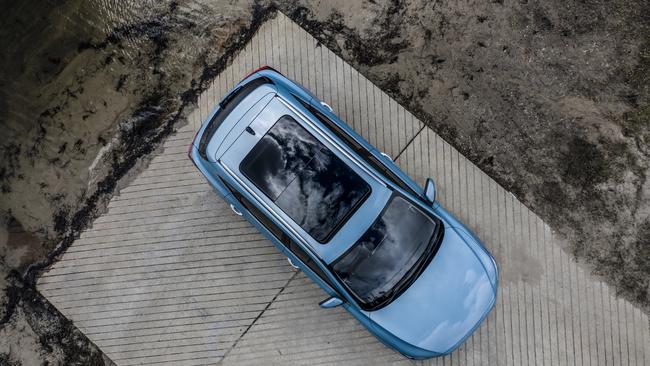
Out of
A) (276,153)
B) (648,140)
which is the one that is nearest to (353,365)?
(276,153)

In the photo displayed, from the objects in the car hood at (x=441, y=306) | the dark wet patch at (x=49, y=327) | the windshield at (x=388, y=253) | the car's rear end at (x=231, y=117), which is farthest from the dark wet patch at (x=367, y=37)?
the dark wet patch at (x=49, y=327)

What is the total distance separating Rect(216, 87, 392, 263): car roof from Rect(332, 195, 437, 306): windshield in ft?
0.44

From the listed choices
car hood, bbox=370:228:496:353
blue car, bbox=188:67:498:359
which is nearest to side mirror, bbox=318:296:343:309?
blue car, bbox=188:67:498:359

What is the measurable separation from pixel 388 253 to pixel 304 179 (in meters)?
1.43

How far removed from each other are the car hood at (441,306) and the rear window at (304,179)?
4.43 ft

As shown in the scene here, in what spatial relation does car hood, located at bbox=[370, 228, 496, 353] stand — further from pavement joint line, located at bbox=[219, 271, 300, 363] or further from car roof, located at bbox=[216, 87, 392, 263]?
pavement joint line, located at bbox=[219, 271, 300, 363]

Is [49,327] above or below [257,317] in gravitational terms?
above

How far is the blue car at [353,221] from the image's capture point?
5371 mm

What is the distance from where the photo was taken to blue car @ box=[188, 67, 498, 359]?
17.6 ft

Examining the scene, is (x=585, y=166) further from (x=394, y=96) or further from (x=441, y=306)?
(x=441, y=306)

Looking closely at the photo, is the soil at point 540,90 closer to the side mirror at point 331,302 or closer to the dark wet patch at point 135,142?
the dark wet patch at point 135,142

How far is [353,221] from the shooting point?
17.5ft

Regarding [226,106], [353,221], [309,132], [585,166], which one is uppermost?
[226,106]

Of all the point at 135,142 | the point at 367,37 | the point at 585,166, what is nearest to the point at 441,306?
the point at 585,166
